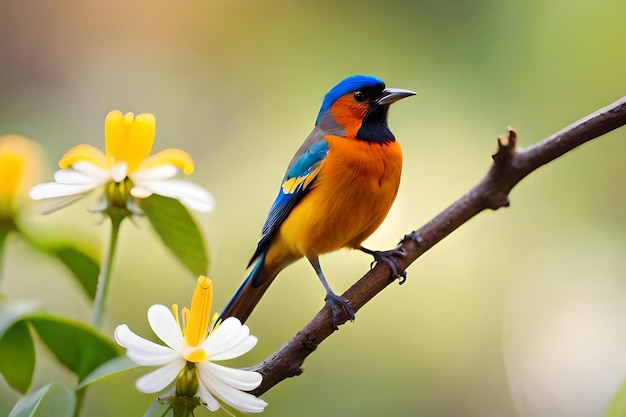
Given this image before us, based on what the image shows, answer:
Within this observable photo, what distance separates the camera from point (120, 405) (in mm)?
1633

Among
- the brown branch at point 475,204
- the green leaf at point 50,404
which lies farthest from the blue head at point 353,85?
the green leaf at point 50,404

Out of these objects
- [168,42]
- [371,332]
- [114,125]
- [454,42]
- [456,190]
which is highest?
[168,42]

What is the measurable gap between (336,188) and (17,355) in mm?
948

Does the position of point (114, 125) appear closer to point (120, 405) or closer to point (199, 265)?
point (199, 265)

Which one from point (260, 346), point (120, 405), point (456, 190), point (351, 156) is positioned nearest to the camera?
point (120, 405)

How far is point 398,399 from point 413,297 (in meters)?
0.43

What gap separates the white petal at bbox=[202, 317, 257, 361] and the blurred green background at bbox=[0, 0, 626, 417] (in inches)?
77.2

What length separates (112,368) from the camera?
91 cm

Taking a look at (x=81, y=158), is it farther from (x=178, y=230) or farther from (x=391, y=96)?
(x=391, y=96)

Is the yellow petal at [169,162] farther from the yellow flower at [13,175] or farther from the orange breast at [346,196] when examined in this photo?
the orange breast at [346,196]

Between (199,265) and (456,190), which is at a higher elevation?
(456,190)

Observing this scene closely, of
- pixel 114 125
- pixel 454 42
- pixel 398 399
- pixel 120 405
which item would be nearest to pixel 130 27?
pixel 454 42

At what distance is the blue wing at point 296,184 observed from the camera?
73.4 inches

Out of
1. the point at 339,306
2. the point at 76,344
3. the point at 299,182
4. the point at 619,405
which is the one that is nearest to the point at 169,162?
the point at 76,344
